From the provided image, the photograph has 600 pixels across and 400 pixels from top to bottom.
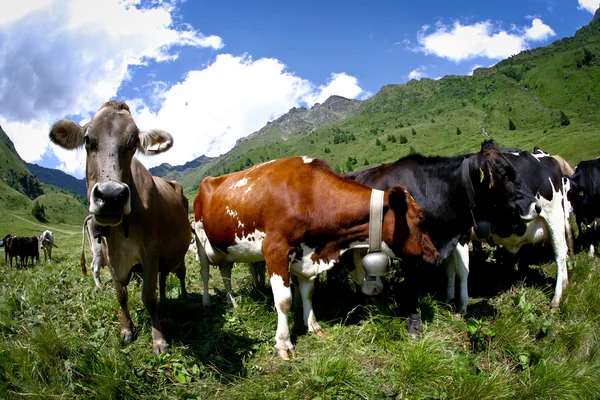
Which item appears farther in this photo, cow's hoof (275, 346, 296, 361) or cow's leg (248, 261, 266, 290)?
cow's leg (248, 261, 266, 290)

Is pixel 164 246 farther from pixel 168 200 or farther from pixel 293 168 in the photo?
pixel 293 168

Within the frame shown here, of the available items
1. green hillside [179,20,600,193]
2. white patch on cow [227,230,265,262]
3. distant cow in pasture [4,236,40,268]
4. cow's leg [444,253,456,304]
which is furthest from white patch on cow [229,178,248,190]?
green hillside [179,20,600,193]

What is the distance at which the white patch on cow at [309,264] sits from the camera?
17.5 ft

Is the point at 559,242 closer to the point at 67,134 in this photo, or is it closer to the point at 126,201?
the point at 126,201

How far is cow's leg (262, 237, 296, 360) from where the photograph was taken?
5.00 m

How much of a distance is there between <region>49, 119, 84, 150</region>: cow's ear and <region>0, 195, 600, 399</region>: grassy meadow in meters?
2.24

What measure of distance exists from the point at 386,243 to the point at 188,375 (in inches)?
121

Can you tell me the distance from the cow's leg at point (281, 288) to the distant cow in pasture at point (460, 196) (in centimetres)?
183

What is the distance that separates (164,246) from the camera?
567 centimetres

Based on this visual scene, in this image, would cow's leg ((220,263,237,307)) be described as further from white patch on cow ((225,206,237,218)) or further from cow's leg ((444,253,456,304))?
cow's leg ((444,253,456,304))

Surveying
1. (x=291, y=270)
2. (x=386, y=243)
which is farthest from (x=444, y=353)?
(x=291, y=270)

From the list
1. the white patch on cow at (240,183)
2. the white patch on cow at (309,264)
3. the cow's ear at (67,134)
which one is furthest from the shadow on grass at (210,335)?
the cow's ear at (67,134)

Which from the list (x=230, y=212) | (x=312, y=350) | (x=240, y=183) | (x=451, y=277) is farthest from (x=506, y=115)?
(x=312, y=350)

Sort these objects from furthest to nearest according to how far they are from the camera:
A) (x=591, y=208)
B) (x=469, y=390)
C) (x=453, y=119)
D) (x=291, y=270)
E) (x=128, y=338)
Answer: (x=453, y=119) < (x=591, y=208) < (x=291, y=270) < (x=128, y=338) < (x=469, y=390)
